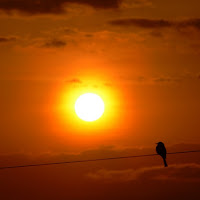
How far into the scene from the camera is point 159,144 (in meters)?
25.5
